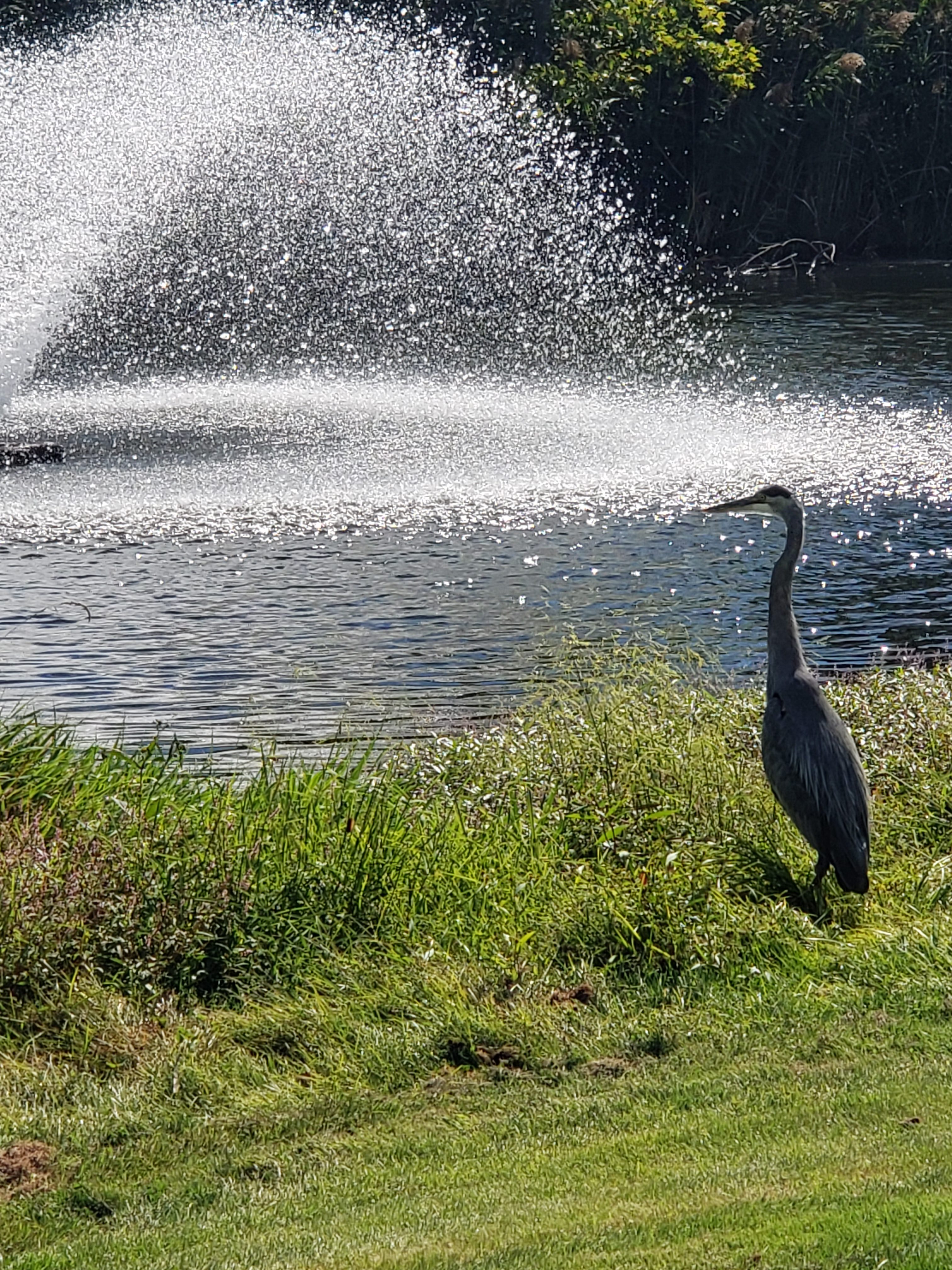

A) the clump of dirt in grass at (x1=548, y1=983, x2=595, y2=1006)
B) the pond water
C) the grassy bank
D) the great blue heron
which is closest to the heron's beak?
the great blue heron

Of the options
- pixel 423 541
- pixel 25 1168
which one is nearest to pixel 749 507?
pixel 25 1168

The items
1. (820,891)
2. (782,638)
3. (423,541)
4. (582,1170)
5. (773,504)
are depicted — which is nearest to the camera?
(582,1170)

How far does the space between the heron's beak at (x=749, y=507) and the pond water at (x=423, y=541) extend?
3.47 m

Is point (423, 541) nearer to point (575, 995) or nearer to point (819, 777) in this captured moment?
point (819, 777)

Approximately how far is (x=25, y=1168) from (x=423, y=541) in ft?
41.9

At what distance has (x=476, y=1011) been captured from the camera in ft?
22.7

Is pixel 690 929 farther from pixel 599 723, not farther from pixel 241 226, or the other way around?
pixel 241 226

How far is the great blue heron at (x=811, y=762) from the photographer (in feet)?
25.5

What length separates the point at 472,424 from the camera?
79.7ft

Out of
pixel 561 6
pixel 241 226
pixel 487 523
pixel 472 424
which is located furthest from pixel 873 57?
pixel 487 523

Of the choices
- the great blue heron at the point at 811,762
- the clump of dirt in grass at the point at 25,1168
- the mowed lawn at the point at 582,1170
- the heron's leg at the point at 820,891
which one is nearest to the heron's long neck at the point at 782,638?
the great blue heron at the point at 811,762

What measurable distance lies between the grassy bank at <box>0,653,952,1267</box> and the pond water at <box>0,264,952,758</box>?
9.28ft

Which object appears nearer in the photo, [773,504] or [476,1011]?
[476,1011]

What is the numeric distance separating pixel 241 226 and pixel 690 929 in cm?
3657
